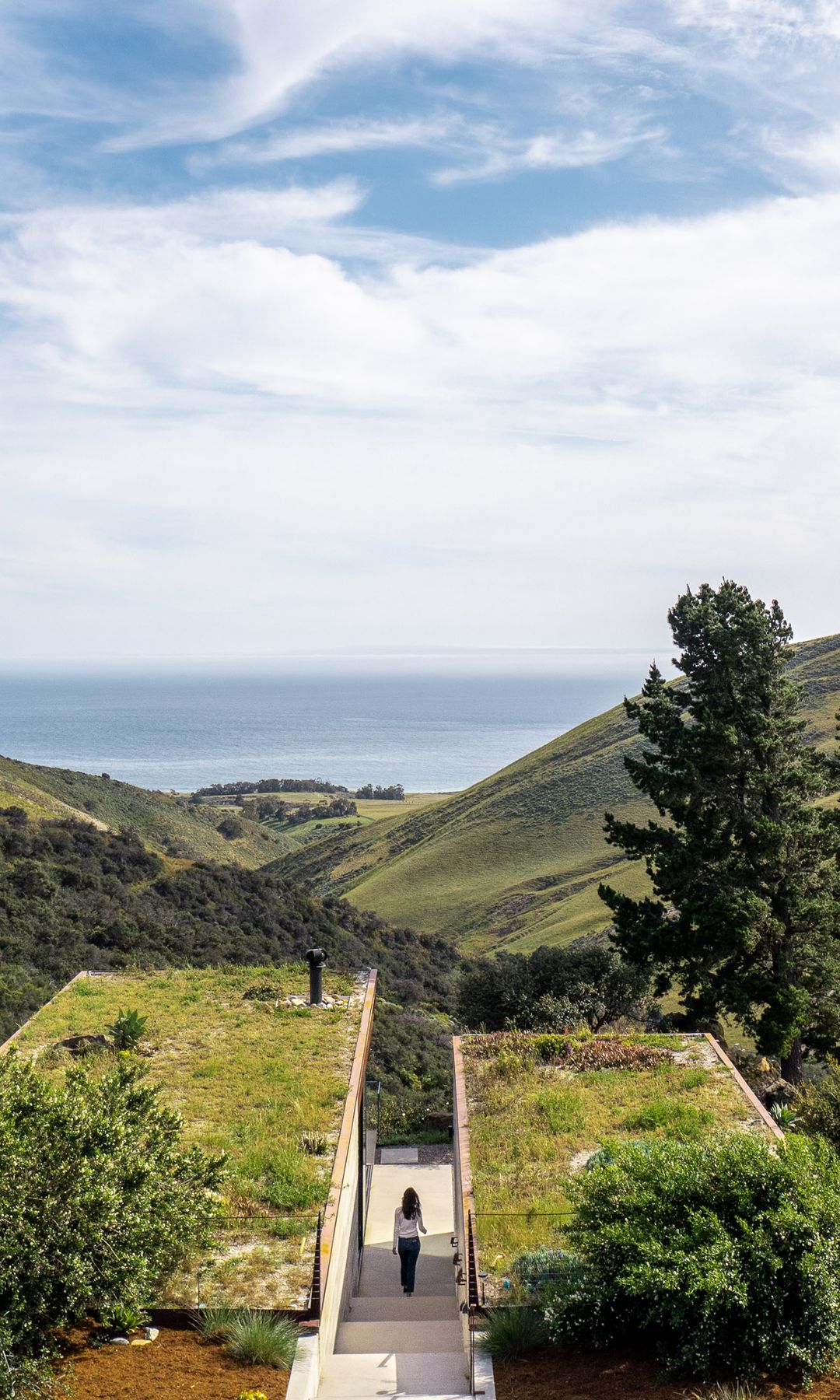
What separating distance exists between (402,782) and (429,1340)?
468 feet

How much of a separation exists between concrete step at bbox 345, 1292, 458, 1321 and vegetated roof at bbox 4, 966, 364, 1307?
2575 mm

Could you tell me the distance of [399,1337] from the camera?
10125 mm

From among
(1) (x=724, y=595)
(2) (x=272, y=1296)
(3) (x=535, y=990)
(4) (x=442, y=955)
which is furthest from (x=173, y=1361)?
(4) (x=442, y=955)

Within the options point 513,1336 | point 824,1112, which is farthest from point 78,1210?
point 824,1112

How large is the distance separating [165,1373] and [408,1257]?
626 centimetres

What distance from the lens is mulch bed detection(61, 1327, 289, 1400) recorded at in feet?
22.0

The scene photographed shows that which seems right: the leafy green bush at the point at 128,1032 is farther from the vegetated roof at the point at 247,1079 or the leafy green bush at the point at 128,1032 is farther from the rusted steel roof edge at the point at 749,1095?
the rusted steel roof edge at the point at 749,1095

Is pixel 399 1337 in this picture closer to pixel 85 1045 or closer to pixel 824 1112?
pixel 824 1112

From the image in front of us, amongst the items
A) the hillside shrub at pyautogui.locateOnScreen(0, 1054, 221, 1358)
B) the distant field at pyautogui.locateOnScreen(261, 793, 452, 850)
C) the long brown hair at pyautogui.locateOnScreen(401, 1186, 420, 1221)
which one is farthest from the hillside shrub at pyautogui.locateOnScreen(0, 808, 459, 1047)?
the distant field at pyautogui.locateOnScreen(261, 793, 452, 850)

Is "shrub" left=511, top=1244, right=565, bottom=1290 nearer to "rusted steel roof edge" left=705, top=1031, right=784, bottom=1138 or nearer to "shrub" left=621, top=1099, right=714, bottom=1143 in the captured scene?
"rusted steel roof edge" left=705, top=1031, right=784, bottom=1138

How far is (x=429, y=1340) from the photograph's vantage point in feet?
32.5

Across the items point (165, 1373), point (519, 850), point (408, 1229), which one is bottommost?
point (408, 1229)

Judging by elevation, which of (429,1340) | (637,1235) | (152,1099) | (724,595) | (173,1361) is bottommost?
(429,1340)

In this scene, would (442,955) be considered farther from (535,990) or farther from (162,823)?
(162,823)
